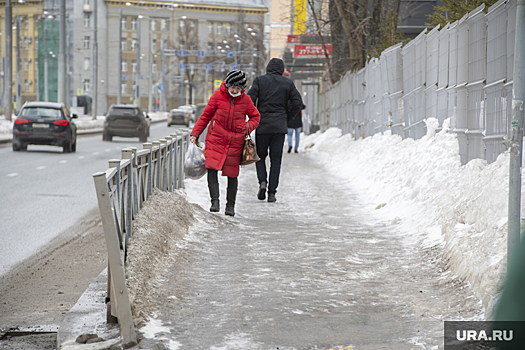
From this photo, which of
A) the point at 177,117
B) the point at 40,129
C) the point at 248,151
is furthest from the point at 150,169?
the point at 177,117

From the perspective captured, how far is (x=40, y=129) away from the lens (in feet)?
74.0

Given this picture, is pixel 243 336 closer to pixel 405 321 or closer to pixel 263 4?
pixel 405 321

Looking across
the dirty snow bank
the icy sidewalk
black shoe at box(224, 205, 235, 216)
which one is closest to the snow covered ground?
the icy sidewalk

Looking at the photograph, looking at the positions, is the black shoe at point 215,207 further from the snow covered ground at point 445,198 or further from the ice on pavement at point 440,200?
the snow covered ground at point 445,198

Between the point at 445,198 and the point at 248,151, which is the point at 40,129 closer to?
the point at 248,151

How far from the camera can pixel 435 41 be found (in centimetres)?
1056

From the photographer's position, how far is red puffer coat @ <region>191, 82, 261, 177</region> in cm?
827

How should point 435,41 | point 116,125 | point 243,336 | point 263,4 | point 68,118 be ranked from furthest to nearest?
point 263,4, point 116,125, point 68,118, point 435,41, point 243,336

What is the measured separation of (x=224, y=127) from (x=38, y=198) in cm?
441

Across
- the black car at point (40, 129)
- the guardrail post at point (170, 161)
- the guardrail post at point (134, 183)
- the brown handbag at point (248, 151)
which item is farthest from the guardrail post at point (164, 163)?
the black car at point (40, 129)

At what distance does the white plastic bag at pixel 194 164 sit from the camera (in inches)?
362

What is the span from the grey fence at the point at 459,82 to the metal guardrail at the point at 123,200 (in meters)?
3.26

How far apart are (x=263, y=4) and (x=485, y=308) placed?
105558 millimetres

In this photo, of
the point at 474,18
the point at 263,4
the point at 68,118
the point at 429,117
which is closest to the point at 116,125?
the point at 68,118
